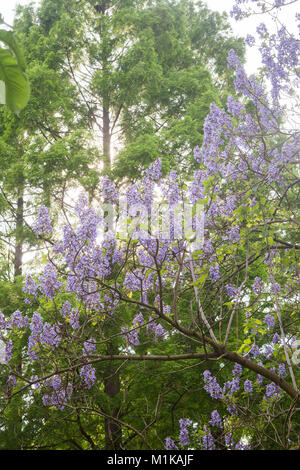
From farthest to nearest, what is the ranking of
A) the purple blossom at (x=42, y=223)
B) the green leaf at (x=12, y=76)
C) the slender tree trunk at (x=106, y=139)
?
the slender tree trunk at (x=106, y=139) < the purple blossom at (x=42, y=223) < the green leaf at (x=12, y=76)

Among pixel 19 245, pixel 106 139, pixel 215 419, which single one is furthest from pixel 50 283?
pixel 106 139

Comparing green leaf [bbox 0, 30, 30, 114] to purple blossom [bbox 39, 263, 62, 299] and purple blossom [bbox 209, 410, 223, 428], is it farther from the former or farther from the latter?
purple blossom [bbox 209, 410, 223, 428]

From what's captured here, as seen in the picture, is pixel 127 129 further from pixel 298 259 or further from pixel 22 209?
pixel 298 259

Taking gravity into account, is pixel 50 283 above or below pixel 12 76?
above

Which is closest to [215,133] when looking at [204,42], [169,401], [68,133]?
[169,401]

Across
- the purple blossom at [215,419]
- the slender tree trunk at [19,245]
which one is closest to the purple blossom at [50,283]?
the purple blossom at [215,419]

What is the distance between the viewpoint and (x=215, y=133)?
14.1 ft

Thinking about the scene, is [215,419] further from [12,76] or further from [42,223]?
[12,76]

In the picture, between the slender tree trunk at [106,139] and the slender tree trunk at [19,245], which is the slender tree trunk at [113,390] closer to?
the slender tree trunk at [19,245]

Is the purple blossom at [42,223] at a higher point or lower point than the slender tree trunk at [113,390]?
higher

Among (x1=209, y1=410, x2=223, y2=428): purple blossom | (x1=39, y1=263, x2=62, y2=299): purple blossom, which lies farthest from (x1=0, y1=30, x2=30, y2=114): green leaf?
(x1=209, y1=410, x2=223, y2=428): purple blossom

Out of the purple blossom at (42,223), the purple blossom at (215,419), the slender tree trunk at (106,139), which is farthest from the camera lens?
the slender tree trunk at (106,139)

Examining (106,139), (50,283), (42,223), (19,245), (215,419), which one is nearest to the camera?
(42,223)

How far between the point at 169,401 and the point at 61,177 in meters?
5.16
